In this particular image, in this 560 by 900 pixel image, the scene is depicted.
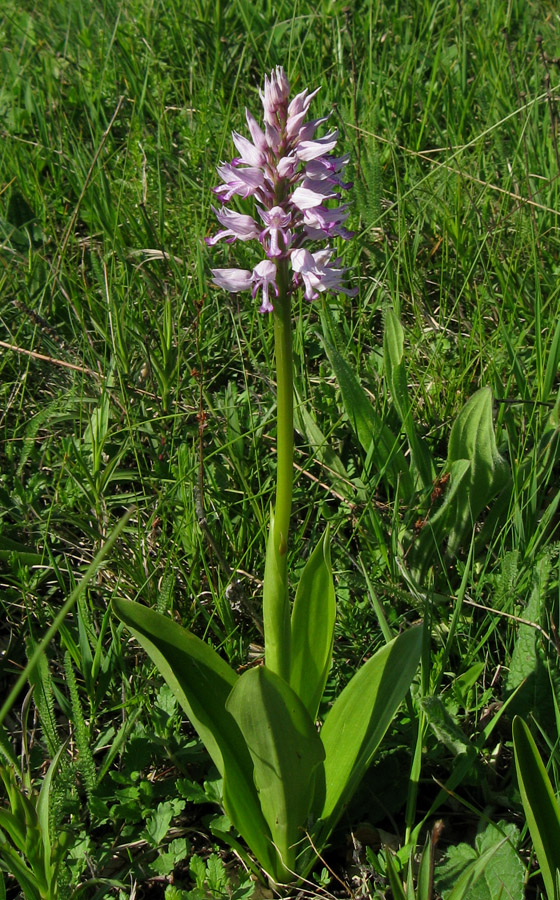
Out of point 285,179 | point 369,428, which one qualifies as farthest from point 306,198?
point 369,428

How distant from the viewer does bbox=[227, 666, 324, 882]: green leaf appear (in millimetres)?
1340

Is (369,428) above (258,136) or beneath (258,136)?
beneath

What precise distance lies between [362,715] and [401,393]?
3.39ft

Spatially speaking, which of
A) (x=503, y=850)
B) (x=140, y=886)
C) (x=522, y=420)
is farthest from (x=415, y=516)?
(x=140, y=886)

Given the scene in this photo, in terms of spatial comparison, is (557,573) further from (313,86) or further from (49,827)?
(313,86)

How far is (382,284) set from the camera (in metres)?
2.77

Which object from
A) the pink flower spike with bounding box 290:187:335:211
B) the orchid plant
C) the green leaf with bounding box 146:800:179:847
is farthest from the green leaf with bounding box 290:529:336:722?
the pink flower spike with bounding box 290:187:335:211

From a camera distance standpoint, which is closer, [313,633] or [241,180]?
[241,180]

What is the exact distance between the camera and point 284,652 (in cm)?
150

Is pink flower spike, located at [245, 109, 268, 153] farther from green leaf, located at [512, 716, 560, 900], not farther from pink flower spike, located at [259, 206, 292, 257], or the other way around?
green leaf, located at [512, 716, 560, 900]

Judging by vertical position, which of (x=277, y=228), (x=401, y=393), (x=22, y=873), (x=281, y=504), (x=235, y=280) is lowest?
(x=22, y=873)

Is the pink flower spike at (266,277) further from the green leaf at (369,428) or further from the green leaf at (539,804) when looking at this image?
the green leaf at (369,428)

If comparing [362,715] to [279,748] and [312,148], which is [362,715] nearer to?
[279,748]

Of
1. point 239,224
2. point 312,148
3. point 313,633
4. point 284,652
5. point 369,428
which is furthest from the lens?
point 369,428
